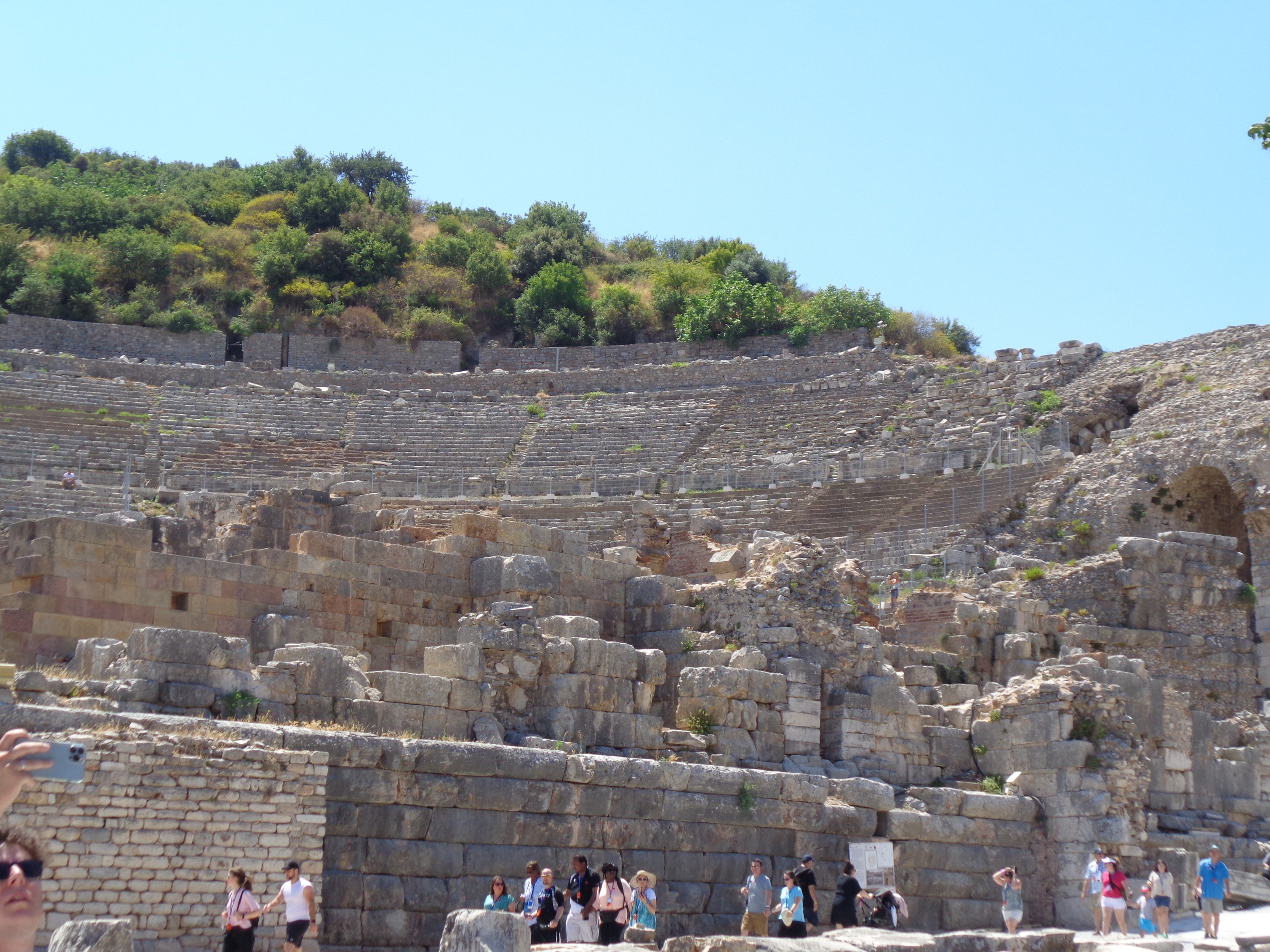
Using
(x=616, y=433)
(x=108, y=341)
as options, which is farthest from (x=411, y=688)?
(x=108, y=341)

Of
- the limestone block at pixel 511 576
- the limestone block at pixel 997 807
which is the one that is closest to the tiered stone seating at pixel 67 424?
the limestone block at pixel 511 576

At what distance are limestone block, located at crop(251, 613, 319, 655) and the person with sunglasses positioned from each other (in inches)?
398

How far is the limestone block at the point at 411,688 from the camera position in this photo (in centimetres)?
1205

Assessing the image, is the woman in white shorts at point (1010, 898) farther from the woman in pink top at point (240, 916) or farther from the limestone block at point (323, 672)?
the woman in pink top at point (240, 916)

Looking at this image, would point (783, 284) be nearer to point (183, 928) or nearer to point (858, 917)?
point (858, 917)

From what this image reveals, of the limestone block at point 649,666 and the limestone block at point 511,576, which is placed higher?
the limestone block at point 511,576

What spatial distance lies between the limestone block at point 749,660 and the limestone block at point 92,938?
27.9ft

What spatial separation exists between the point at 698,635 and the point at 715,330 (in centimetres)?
3776

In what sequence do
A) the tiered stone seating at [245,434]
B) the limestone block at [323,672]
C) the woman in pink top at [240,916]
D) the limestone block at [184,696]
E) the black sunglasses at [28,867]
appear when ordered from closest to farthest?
the black sunglasses at [28,867], the woman in pink top at [240,916], the limestone block at [184,696], the limestone block at [323,672], the tiered stone seating at [245,434]

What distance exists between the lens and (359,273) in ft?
192

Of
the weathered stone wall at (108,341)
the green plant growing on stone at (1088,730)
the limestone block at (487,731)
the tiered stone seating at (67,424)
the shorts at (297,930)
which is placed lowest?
the shorts at (297,930)

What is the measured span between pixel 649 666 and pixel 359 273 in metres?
46.9

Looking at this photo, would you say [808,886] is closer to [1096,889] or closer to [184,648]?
[1096,889]

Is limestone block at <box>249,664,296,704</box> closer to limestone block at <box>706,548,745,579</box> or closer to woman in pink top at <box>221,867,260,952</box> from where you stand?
woman in pink top at <box>221,867,260,952</box>
